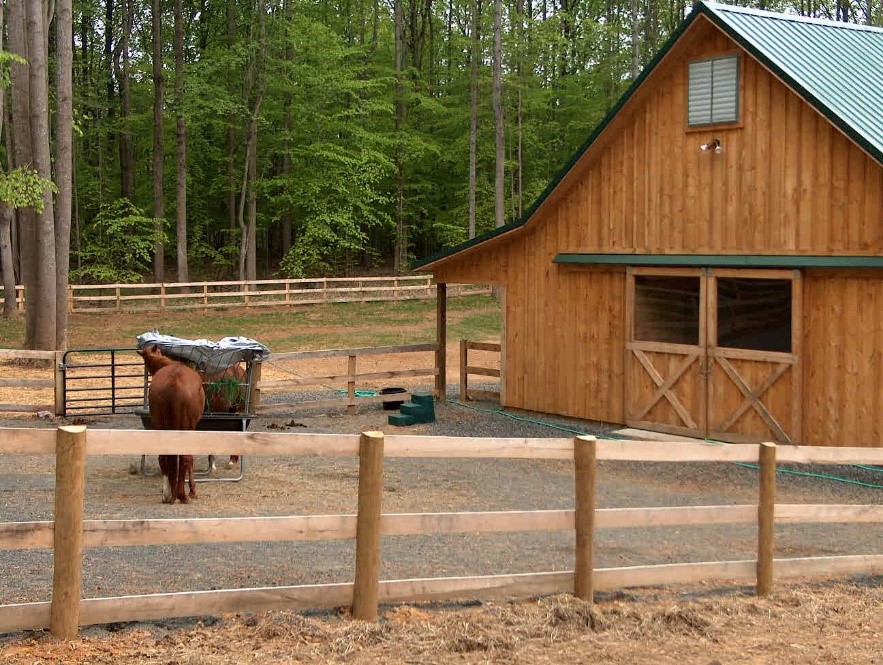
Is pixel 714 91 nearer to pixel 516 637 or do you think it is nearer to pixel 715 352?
pixel 715 352

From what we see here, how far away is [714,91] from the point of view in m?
13.8

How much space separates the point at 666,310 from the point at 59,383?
8627 mm

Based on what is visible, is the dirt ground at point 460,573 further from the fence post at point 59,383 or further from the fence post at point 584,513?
the fence post at point 59,383

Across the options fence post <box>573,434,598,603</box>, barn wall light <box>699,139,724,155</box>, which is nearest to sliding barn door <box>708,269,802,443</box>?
barn wall light <box>699,139,724,155</box>

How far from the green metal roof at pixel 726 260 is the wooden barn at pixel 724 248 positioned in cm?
2

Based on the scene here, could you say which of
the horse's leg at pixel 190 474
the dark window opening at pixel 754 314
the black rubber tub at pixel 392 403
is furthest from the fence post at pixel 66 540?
the black rubber tub at pixel 392 403

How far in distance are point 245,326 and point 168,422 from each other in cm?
2114

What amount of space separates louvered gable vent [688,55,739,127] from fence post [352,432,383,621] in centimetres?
942

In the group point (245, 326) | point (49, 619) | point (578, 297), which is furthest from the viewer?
point (245, 326)

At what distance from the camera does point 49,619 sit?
520cm

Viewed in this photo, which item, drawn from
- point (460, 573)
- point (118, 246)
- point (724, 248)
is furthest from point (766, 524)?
point (118, 246)

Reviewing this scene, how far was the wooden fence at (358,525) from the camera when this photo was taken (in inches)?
203

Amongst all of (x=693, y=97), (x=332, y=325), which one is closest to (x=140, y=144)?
(x=332, y=325)

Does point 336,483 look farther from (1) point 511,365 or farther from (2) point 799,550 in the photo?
(1) point 511,365
